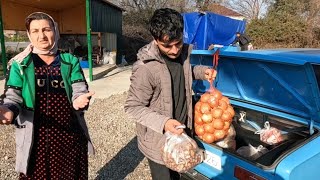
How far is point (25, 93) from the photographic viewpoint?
210 centimetres

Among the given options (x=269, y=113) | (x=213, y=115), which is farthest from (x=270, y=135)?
(x=213, y=115)

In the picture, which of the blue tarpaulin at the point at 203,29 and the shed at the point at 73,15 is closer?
the blue tarpaulin at the point at 203,29

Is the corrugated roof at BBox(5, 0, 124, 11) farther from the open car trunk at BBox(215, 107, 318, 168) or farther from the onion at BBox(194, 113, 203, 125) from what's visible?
the onion at BBox(194, 113, 203, 125)

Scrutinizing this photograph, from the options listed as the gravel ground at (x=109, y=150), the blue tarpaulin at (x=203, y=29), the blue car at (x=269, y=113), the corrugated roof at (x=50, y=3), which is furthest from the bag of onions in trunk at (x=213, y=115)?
the corrugated roof at (x=50, y=3)

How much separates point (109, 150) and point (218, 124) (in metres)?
2.69

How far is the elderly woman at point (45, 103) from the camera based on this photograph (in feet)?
6.84

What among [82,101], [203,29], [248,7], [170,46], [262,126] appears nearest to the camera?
[170,46]

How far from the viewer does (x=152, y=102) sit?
2.09 meters

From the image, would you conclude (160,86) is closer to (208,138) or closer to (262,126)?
(208,138)

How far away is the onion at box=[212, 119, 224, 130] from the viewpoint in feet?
7.12

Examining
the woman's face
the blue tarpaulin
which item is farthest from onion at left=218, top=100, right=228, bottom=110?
the blue tarpaulin

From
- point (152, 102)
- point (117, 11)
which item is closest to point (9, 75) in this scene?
point (152, 102)

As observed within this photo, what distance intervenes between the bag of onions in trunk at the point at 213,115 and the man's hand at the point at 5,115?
4.27 ft

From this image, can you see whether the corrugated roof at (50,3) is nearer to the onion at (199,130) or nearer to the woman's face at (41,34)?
the woman's face at (41,34)
